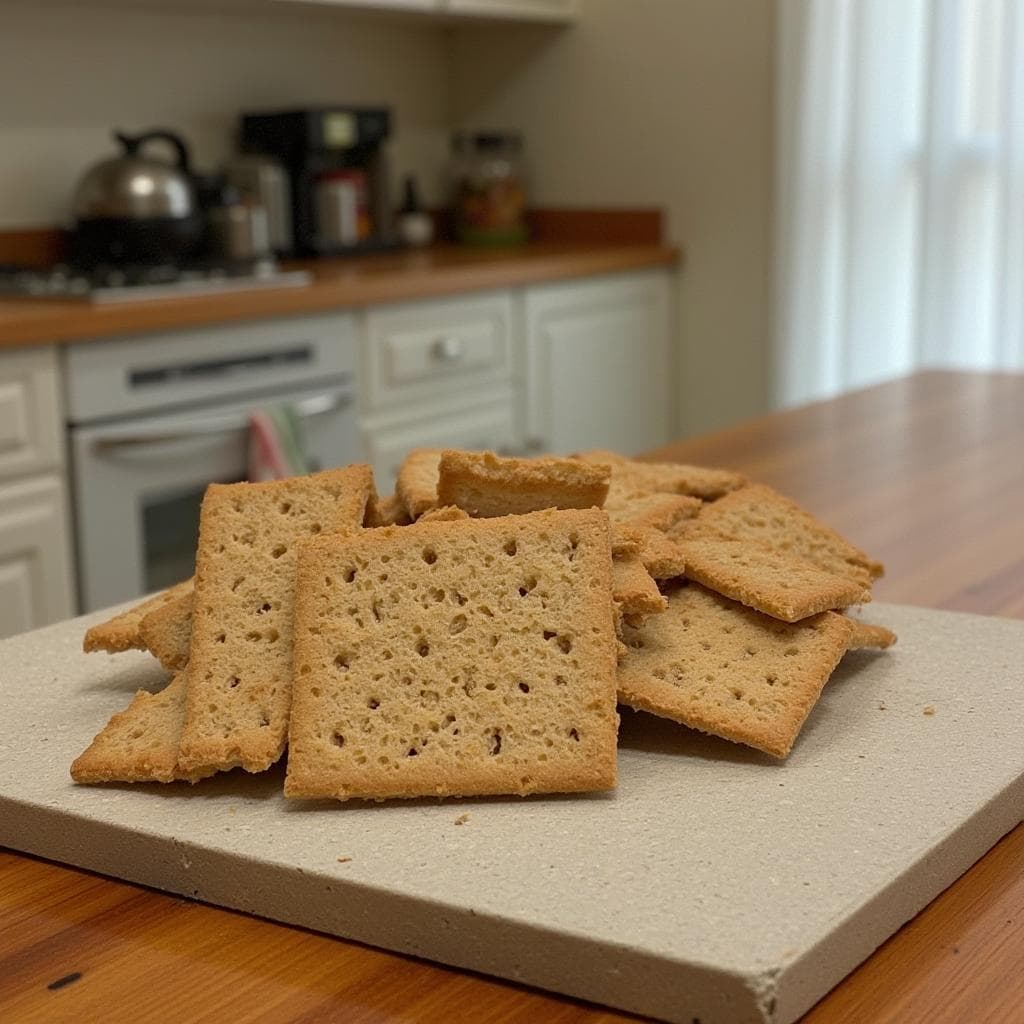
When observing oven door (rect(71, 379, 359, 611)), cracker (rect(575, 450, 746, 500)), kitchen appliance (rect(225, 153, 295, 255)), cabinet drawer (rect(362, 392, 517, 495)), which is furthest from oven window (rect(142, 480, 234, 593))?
cracker (rect(575, 450, 746, 500))

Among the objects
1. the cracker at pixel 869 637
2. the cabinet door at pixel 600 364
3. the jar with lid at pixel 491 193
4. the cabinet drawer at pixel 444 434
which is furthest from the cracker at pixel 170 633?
the jar with lid at pixel 491 193

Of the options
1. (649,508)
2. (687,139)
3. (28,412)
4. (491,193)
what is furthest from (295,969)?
(491,193)

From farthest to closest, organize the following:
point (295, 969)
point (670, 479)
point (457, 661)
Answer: point (670, 479) < point (457, 661) < point (295, 969)

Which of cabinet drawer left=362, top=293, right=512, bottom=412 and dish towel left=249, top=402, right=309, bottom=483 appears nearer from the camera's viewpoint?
dish towel left=249, top=402, right=309, bottom=483

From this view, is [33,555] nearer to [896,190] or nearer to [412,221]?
[412,221]

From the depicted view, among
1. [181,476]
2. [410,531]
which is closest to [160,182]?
[181,476]

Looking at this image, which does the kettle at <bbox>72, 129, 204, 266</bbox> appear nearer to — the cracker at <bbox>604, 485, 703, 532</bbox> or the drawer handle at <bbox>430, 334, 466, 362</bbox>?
the drawer handle at <bbox>430, 334, 466, 362</bbox>
